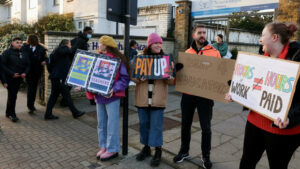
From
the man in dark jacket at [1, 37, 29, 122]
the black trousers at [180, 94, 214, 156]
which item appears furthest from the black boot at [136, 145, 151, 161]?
the man in dark jacket at [1, 37, 29, 122]

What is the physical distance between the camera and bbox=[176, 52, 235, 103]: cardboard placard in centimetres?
315

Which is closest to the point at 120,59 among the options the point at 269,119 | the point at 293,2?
the point at 269,119

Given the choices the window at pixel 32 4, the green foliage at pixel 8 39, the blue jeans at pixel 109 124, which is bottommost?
the blue jeans at pixel 109 124

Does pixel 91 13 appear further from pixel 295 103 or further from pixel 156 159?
pixel 295 103

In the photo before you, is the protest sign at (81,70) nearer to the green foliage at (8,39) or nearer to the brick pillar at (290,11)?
the brick pillar at (290,11)

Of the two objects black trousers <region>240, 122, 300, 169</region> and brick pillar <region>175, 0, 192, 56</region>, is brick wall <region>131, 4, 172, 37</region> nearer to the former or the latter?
brick pillar <region>175, 0, 192, 56</region>

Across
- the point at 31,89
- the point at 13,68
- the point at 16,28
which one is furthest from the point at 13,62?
the point at 16,28

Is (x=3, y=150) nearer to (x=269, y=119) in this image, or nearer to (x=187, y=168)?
(x=187, y=168)

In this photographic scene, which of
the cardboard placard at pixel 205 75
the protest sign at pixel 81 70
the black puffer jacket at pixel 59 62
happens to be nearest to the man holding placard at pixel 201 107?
the cardboard placard at pixel 205 75

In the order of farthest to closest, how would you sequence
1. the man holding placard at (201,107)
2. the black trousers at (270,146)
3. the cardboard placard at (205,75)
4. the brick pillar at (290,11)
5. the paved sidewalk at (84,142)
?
the brick pillar at (290,11) < the paved sidewalk at (84,142) < the man holding placard at (201,107) < the cardboard placard at (205,75) < the black trousers at (270,146)

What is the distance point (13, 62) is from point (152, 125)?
3.86 meters

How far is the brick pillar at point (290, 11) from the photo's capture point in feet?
22.3

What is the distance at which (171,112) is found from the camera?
6441 millimetres

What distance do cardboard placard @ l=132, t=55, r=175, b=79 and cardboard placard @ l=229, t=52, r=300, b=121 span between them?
987 mm
